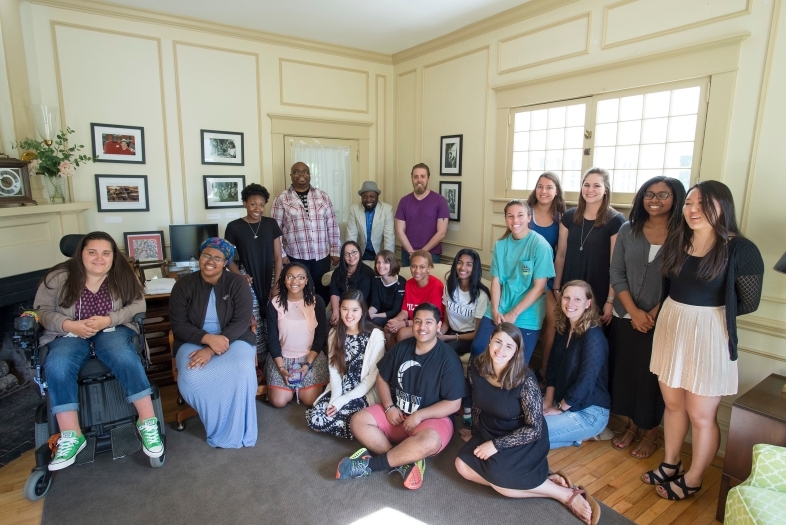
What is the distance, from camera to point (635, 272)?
2.61 meters

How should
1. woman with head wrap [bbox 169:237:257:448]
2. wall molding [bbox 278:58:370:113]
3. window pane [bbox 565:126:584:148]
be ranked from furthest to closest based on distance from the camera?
1. wall molding [bbox 278:58:370:113]
2. window pane [bbox 565:126:584:148]
3. woman with head wrap [bbox 169:237:257:448]

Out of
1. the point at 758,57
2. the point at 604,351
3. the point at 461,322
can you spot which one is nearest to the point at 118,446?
the point at 461,322

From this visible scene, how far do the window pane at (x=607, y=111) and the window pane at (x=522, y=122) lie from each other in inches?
25.9

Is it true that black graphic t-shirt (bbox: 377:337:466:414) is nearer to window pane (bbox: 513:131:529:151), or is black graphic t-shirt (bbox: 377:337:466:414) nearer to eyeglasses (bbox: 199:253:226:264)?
eyeglasses (bbox: 199:253:226:264)

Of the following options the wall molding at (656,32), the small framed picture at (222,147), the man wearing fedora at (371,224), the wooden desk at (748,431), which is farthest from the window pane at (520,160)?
the small framed picture at (222,147)

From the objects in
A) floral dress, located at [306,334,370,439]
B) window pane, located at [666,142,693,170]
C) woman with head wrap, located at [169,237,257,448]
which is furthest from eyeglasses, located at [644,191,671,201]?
woman with head wrap, located at [169,237,257,448]

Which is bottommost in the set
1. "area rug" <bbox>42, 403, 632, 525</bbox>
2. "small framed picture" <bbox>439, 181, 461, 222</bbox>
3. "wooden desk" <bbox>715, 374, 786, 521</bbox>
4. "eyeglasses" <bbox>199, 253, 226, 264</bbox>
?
"area rug" <bbox>42, 403, 632, 525</bbox>

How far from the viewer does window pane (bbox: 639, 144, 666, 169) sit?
10.2 feet

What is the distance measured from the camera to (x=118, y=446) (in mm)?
2551

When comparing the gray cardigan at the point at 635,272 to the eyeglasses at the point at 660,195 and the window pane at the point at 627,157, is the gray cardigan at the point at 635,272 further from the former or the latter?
the window pane at the point at 627,157

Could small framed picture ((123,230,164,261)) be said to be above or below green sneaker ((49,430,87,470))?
above

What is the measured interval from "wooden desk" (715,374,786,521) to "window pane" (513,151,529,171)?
7.92 ft

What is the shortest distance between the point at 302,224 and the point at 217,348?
1.63 metres

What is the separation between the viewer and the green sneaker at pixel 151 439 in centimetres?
251
